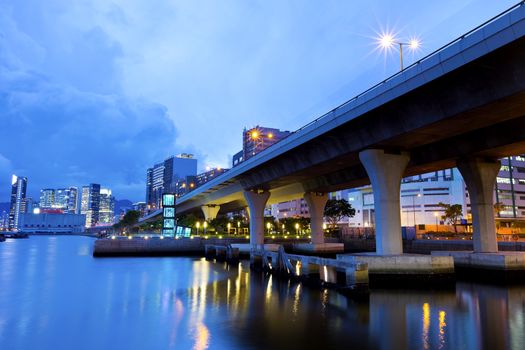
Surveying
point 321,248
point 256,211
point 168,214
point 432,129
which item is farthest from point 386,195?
point 168,214

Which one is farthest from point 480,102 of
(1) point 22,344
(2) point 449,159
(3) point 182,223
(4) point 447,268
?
(3) point 182,223

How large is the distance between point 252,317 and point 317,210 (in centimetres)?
4702

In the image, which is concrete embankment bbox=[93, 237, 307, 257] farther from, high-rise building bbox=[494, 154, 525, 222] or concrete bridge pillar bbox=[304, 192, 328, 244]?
high-rise building bbox=[494, 154, 525, 222]

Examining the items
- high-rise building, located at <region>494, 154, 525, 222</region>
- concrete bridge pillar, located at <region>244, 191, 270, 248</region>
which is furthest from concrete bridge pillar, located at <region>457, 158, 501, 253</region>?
high-rise building, located at <region>494, 154, 525, 222</region>

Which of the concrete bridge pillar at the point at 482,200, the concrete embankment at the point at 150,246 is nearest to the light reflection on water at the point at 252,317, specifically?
the concrete bridge pillar at the point at 482,200

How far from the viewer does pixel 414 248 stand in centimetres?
6094

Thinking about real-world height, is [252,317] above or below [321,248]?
below

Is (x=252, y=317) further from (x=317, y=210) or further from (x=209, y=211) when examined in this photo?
(x=209, y=211)

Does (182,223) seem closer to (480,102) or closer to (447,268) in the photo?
(447,268)

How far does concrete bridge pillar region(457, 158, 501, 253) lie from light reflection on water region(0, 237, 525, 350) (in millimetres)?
6850

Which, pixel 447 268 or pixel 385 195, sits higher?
pixel 385 195

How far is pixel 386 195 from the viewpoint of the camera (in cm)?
3209

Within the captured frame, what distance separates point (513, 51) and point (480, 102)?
3365 millimetres

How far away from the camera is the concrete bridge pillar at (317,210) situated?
218ft
